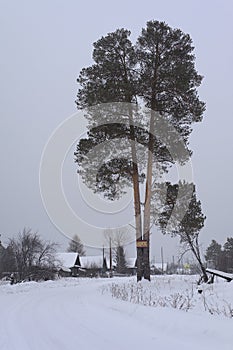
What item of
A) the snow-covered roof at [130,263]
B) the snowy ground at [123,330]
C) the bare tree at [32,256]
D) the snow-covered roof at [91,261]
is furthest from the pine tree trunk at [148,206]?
the snow-covered roof at [130,263]

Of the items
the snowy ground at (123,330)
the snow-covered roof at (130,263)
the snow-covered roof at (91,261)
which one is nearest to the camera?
the snowy ground at (123,330)

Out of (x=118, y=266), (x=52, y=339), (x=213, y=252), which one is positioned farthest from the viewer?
(x=213, y=252)

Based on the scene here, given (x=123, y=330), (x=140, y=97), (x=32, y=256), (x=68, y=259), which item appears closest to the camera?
(x=123, y=330)

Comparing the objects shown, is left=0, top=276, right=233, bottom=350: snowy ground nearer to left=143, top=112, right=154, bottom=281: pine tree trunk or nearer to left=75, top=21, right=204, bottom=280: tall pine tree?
left=143, top=112, right=154, bottom=281: pine tree trunk

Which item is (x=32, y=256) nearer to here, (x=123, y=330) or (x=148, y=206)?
(x=148, y=206)

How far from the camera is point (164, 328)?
565 centimetres

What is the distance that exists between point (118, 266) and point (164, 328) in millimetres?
62167

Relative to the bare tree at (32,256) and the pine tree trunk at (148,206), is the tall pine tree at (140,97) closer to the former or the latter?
the pine tree trunk at (148,206)

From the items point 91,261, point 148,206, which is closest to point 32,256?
point 148,206

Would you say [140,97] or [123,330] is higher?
[140,97]

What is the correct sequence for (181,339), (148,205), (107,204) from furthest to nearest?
(107,204) → (148,205) → (181,339)

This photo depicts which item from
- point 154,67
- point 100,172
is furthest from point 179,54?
point 100,172

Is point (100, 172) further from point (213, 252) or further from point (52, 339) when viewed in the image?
point (213, 252)

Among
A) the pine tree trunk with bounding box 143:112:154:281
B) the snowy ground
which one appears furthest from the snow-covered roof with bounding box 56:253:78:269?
the snowy ground
